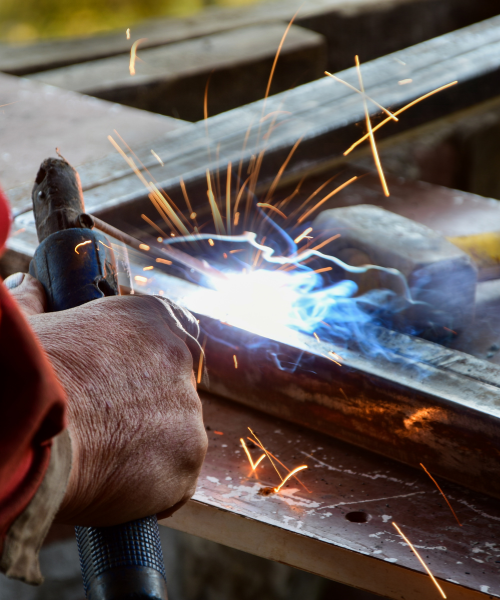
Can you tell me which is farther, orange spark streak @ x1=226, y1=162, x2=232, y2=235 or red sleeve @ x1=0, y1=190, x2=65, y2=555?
orange spark streak @ x1=226, y1=162, x2=232, y2=235

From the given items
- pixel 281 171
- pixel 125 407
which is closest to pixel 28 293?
pixel 125 407

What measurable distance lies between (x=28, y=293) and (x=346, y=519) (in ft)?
2.42

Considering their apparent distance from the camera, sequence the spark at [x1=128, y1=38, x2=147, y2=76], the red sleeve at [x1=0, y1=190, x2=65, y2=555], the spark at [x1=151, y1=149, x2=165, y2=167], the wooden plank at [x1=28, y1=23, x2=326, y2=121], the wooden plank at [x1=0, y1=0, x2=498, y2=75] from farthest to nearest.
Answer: the wooden plank at [x1=0, y1=0, x2=498, y2=75]
the spark at [x1=128, y1=38, x2=147, y2=76]
the wooden plank at [x1=28, y1=23, x2=326, y2=121]
the spark at [x1=151, y1=149, x2=165, y2=167]
the red sleeve at [x1=0, y1=190, x2=65, y2=555]

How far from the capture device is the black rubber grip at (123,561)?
98cm

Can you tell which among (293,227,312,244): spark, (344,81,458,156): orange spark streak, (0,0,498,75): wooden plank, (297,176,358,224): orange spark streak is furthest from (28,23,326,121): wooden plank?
(293,227,312,244): spark

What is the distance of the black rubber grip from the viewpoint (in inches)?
38.6

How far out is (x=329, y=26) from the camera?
525 cm

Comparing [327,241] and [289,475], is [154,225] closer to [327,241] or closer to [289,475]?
[327,241]

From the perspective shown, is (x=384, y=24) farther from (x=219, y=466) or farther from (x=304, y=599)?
(x=219, y=466)

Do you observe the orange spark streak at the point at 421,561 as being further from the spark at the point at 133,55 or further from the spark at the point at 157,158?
the spark at the point at 133,55

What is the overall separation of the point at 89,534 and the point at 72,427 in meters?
0.23

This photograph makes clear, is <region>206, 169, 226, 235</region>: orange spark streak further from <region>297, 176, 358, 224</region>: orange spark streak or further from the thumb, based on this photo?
the thumb

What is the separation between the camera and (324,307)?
176cm

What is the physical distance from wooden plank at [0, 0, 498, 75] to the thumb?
3.42 metres
